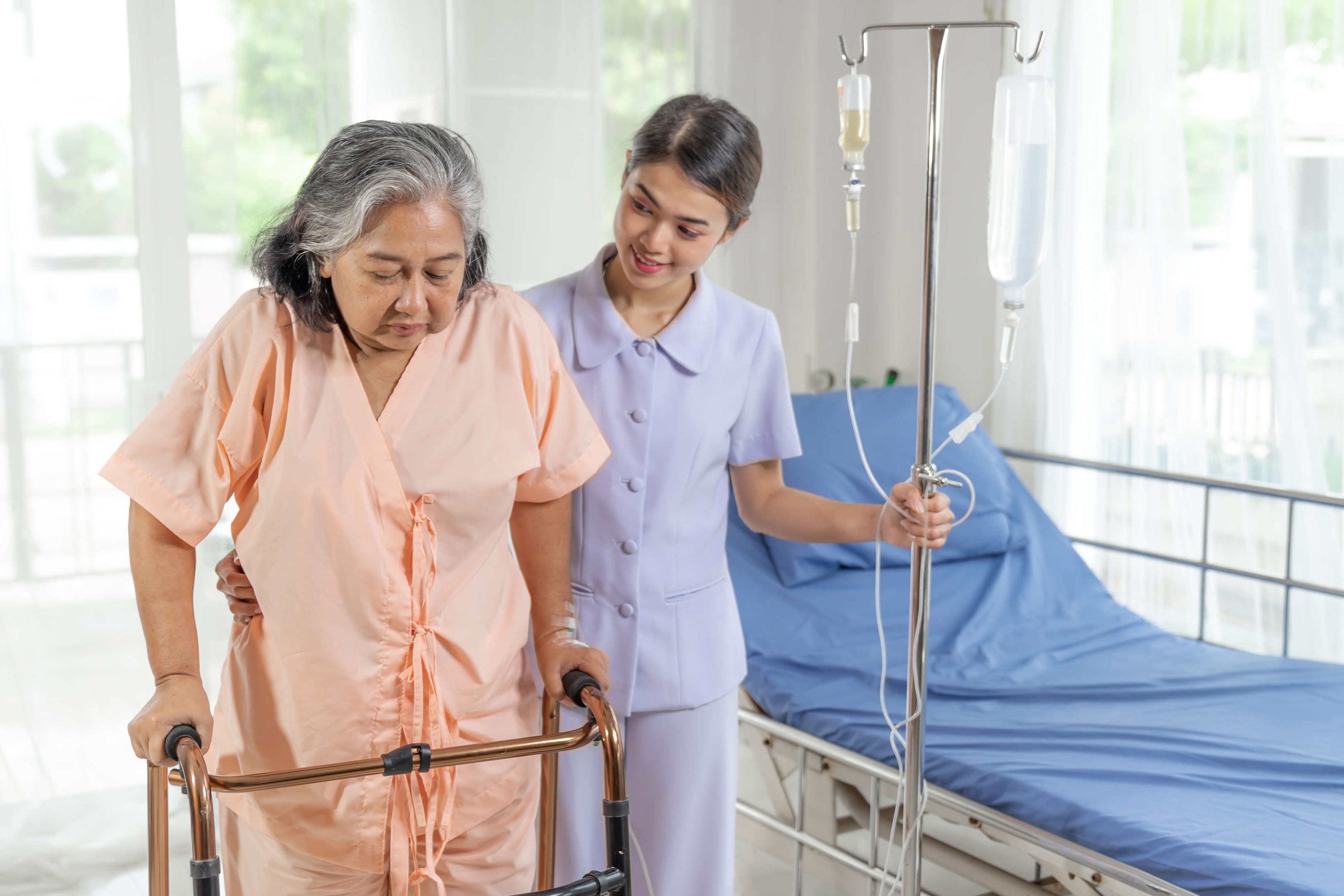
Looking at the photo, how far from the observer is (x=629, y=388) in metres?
1.57

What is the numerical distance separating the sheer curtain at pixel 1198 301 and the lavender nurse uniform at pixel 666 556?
5.32 ft

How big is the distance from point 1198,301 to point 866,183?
1291 mm

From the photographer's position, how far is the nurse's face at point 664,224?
1500 mm

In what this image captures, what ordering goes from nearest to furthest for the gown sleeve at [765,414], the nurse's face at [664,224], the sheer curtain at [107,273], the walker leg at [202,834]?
the walker leg at [202,834] < the nurse's face at [664,224] < the gown sleeve at [765,414] < the sheer curtain at [107,273]

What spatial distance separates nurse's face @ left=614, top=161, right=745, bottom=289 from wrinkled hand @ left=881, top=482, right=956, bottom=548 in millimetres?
401

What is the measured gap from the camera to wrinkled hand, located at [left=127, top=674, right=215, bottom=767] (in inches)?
44.4

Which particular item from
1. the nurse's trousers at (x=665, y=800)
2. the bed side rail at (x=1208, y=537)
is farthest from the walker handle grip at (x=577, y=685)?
the bed side rail at (x=1208, y=537)

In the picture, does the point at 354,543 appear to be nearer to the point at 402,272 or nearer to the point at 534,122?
the point at 402,272

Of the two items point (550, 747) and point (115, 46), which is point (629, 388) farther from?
point (115, 46)

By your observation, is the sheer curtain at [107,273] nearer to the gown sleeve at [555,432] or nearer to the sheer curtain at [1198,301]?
the sheer curtain at [1198,301]

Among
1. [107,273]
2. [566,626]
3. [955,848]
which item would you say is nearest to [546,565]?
[566,626]

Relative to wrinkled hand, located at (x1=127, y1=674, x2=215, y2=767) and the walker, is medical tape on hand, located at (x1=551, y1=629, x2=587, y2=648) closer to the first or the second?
the walker

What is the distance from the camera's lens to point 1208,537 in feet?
9.32

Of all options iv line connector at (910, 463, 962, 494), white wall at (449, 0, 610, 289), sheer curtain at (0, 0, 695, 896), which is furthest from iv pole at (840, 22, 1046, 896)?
white wall at (449, 0, 610, 289)
